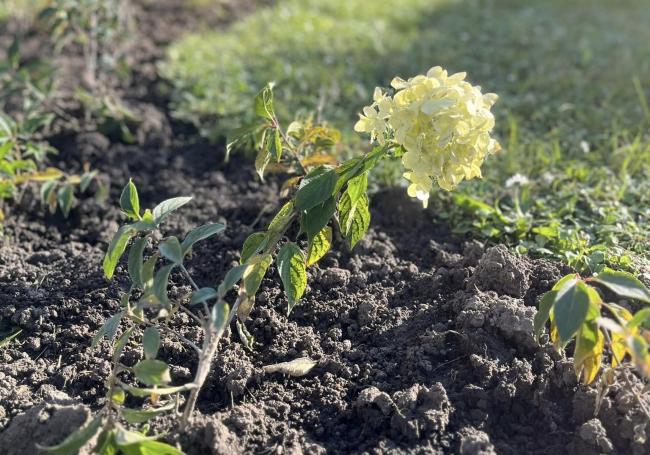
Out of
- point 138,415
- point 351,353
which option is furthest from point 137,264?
point 351,353

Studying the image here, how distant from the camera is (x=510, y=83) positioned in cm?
472

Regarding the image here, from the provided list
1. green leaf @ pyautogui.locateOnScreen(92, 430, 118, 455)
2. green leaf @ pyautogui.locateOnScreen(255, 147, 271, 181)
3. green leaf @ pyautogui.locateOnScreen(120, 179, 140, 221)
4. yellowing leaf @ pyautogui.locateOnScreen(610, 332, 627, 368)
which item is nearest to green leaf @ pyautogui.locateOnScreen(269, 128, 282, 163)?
green leaf @ pyautogui.locateOnScreen(255, 147, 271, 181)

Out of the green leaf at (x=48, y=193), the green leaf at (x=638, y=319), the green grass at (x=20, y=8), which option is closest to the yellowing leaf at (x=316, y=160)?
the green leaf at (x=48, y=193)

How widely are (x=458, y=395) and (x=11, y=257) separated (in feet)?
5.72

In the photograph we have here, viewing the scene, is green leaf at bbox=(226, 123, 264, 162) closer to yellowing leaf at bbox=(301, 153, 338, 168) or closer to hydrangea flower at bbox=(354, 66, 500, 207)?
yellowing leaf at bbox=(301, 153, 338, 168)

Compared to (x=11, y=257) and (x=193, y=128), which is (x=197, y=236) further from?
(x=193, y=128)

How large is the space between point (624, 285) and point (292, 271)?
35.3 inches

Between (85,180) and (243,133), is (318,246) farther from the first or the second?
(85,180)

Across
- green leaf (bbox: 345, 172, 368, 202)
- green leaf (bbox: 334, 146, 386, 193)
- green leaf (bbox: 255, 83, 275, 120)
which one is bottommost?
green leaf (bbox: 345, 172, 368, 202)

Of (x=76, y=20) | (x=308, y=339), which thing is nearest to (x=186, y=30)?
(x=76, y=20)

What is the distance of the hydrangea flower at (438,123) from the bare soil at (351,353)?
19.1 inches

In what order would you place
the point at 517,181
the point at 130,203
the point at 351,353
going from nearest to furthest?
the point at 130,203 < the point at 351,353 < the point at 517,181

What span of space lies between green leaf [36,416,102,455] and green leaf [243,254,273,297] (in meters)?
0.52

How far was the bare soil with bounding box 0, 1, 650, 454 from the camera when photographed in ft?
7.27
